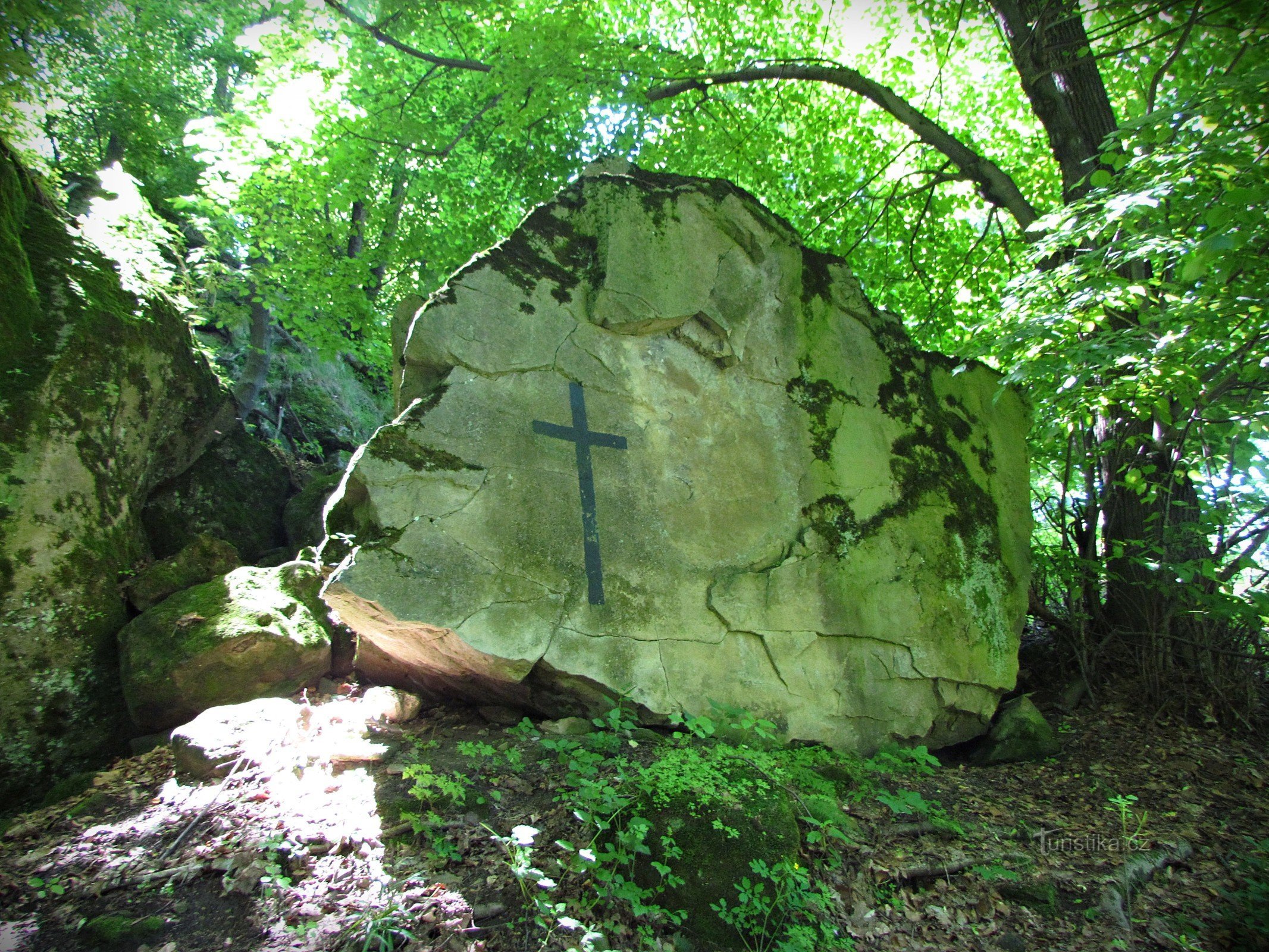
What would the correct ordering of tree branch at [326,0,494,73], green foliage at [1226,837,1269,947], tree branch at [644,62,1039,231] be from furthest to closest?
tree branch at [326,0,494,73] → tree branch at [644,62,1039,231] → green foliage at [1226,837,1269,947]

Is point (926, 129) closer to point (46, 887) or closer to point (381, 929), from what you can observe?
point (381, 929)

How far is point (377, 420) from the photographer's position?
1018 cm

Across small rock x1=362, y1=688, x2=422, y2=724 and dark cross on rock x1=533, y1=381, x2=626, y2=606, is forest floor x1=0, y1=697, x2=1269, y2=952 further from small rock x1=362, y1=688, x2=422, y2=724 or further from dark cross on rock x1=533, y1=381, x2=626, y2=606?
dark cross on rock x1=533, y1=381, x2=626, y2=606

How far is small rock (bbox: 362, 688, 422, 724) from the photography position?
3.63 meters

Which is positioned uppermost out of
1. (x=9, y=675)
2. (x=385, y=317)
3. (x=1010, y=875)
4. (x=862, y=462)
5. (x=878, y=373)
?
(x=385, y=317)

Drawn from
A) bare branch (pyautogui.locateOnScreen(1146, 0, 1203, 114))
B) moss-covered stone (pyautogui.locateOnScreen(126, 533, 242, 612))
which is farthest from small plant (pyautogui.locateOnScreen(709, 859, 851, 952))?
bare branch (pyautogui.locateOnScreen(1146, 0, 1203, 114))

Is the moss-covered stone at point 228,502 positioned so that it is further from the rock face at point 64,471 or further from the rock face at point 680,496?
the rock face at point 680,496

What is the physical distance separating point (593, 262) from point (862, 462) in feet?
7.03

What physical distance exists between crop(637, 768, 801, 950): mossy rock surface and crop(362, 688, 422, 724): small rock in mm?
1462

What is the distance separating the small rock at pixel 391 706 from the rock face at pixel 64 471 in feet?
3.93

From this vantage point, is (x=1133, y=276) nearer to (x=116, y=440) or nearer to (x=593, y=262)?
(x=593, y=262)

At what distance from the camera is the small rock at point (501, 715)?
370cm

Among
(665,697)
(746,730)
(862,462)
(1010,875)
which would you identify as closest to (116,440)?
(665,697)

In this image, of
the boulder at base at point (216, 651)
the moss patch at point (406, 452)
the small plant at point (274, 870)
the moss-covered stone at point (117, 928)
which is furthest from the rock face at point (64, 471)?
the moss patch at point (406, 452)
